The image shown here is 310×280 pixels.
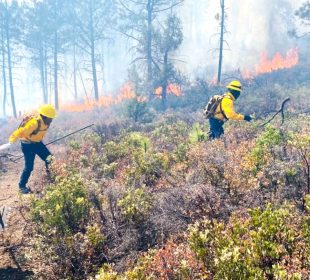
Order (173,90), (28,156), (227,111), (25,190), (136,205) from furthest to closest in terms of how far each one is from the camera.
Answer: (173,90)
(227,111)
(28,156)
(25,190)
(136,205)

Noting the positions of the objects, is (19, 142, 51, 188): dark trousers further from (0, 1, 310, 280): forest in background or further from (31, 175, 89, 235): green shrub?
(31, 175, 89, 235): green shrub

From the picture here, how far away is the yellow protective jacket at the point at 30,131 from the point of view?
7.28m

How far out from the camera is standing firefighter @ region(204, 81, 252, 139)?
25.3 ft

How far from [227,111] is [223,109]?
125 mm

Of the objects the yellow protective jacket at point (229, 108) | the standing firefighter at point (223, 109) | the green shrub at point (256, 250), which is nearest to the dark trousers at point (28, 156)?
the standing firefighter at point (223, 109)

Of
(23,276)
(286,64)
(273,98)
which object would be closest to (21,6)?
(286,64)

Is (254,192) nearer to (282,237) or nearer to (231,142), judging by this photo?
(282,237)

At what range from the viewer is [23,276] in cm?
400

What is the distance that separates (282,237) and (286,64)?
3169cm

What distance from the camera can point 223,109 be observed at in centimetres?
784

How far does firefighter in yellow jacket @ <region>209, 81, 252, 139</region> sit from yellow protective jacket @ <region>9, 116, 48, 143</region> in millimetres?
4043

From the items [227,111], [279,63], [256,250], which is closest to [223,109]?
[227,111]

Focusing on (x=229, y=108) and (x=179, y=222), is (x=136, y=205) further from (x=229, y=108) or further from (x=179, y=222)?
(x=229, y=108)

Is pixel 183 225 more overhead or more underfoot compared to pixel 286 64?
more underfoot
